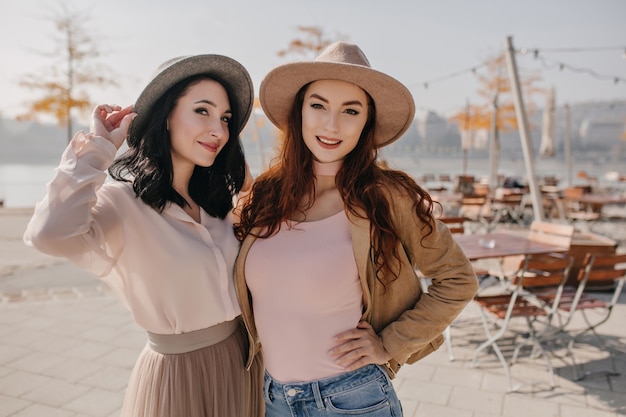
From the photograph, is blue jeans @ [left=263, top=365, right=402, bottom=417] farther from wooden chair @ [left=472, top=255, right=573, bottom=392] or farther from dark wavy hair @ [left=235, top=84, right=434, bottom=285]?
wooden chair @ [left=472, top=255, right=573, bottom=392]

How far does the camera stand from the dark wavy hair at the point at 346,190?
144cm

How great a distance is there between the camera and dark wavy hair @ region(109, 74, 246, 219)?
1.50 meters

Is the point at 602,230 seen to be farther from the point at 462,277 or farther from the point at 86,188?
the point at 86,188

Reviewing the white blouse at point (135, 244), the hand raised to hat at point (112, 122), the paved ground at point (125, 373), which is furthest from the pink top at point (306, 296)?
the paved ground at point (125, 373)

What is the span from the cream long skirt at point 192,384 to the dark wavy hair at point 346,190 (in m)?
0.43

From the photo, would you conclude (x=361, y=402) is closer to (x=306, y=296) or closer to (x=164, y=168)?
(x=306, y=296)

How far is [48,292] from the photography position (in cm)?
566

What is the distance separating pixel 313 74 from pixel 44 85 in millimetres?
16885

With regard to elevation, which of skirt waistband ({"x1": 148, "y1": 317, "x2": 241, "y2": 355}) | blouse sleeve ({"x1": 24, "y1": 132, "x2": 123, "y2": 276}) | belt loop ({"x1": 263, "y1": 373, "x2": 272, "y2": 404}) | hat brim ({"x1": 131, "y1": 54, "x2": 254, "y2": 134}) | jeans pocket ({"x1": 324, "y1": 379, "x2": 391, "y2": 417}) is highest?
hat brim ({"x1": 131, "y1": 54, "x2": 254, "y2": 134})

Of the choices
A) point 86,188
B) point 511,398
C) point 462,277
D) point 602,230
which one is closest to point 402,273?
point 462,277

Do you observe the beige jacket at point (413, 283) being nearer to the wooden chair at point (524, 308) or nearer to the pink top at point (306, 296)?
the pink top at point (306, 296)

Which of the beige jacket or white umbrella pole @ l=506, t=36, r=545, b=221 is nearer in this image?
the beige jacket

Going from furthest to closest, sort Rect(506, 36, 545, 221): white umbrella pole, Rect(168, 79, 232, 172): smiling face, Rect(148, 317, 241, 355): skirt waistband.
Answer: Rect(506, 36, 545, 221): white umbrella pole, Rect(168, 79, 232, 172): smiling face, Rect(148, 317, 241, 355): skirt waistband

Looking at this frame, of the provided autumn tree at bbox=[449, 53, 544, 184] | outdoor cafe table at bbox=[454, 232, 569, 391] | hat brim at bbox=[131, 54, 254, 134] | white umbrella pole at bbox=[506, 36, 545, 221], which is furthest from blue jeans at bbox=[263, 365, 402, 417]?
autumn tree at bbox=[449, 53, 544, 184]
